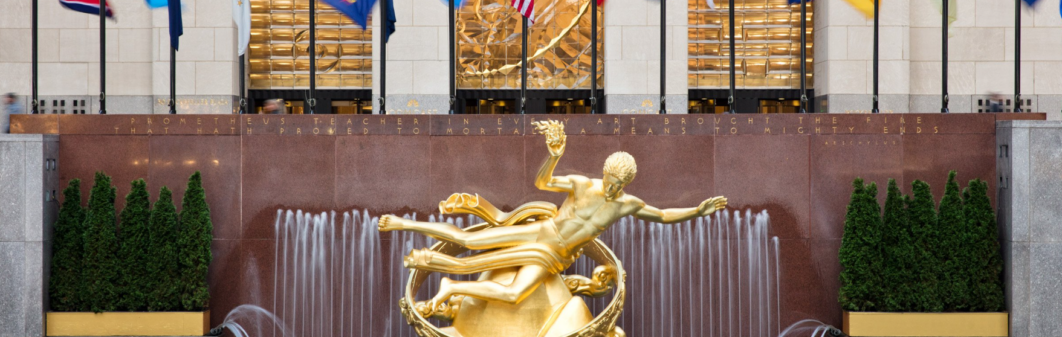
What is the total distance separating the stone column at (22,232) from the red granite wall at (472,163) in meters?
0.56

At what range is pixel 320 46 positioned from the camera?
22.0m

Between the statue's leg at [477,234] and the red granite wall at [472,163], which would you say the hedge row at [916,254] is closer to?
the red granite wall at [472,163]

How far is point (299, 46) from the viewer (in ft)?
72.2

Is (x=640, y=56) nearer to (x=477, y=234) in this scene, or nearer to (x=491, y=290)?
(x=477, y=234)

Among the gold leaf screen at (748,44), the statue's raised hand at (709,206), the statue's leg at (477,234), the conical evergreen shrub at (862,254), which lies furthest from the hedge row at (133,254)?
the gold leaf screen at (748,44)

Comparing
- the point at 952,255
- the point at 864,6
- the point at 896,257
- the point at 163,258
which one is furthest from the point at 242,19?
the point at 864,6

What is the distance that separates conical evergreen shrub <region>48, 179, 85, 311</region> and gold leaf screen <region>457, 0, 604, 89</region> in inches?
430

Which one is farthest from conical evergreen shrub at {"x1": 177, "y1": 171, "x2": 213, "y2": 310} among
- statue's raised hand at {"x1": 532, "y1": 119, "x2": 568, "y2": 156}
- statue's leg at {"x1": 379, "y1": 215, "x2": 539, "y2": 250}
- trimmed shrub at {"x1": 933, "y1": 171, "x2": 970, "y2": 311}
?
trimmed shrub at {"x1": 933, "y1": 171, "x2": 970, "y2": 311}

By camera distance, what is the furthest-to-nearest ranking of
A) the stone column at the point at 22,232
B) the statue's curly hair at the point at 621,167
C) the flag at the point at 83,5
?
the flag at the point at 83,5, the stone column at the point at 22,232, the statue's curly hair at the point at 621,167

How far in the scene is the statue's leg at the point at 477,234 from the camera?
10.7m

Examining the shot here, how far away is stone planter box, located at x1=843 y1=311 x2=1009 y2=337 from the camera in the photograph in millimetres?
12125

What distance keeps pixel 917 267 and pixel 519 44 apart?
1175 centimetres

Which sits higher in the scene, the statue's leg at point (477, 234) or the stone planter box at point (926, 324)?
the statue's leg at point (477, 234)

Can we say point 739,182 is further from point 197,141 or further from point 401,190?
point 197,141
